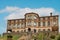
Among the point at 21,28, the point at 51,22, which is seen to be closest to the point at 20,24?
the point at 21,28

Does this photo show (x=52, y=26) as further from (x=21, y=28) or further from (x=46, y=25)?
(x=21, y=28)

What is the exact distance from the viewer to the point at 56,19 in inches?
2923

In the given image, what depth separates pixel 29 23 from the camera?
76.6 meters

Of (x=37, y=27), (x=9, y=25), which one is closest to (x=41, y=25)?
(x=37, y=27)

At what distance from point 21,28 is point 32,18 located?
579 centimetres

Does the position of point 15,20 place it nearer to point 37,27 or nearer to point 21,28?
point 21,28

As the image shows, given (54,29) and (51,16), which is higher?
(51,16)

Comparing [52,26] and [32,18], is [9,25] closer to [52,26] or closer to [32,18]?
[32,18]

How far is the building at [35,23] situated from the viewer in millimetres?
74062

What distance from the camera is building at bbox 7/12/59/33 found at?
243ft

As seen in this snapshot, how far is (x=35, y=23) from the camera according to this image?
2997 inches

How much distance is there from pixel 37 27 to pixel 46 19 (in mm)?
4415

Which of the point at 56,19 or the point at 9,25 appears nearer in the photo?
the point at 56,19

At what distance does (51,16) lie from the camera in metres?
74.6
